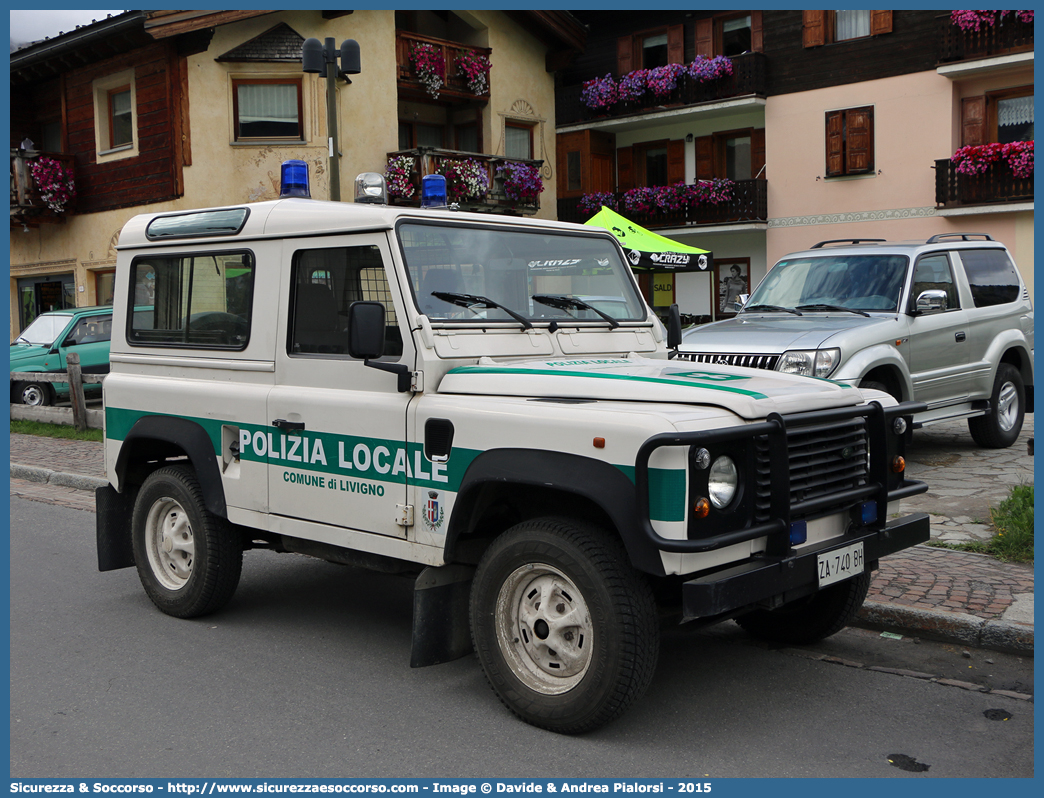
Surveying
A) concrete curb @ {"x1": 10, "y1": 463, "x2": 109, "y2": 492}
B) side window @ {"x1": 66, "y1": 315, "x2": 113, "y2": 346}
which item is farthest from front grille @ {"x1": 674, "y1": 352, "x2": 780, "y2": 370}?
side window @ {"x1": 66, "y1": 315, "x2": 113, "y2": 346}

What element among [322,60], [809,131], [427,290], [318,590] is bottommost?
[318,590]

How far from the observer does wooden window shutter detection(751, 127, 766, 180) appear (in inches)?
1080

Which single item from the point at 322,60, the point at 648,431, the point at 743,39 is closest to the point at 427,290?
the point at 648,431

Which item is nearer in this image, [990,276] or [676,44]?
[990,276]

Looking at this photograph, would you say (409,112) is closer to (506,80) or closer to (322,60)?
(506,80)

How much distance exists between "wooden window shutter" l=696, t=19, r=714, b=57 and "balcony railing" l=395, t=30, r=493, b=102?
Result: 6.15 meters

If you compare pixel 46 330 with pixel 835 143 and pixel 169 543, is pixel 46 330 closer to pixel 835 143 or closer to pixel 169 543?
pixel 169 543

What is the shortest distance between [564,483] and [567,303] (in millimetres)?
1603

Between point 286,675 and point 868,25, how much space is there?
960 inches

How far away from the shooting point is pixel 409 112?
2531 cm

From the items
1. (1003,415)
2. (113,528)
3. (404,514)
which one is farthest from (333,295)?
(1003,415)

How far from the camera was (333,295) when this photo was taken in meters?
5.03

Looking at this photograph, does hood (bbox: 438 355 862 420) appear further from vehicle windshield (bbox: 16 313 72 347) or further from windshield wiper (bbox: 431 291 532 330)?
vehicle windshield (bbox: 16 313 72 347)

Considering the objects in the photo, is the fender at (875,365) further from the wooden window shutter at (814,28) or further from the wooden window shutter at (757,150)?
the wooden window shutter at (757,150)
